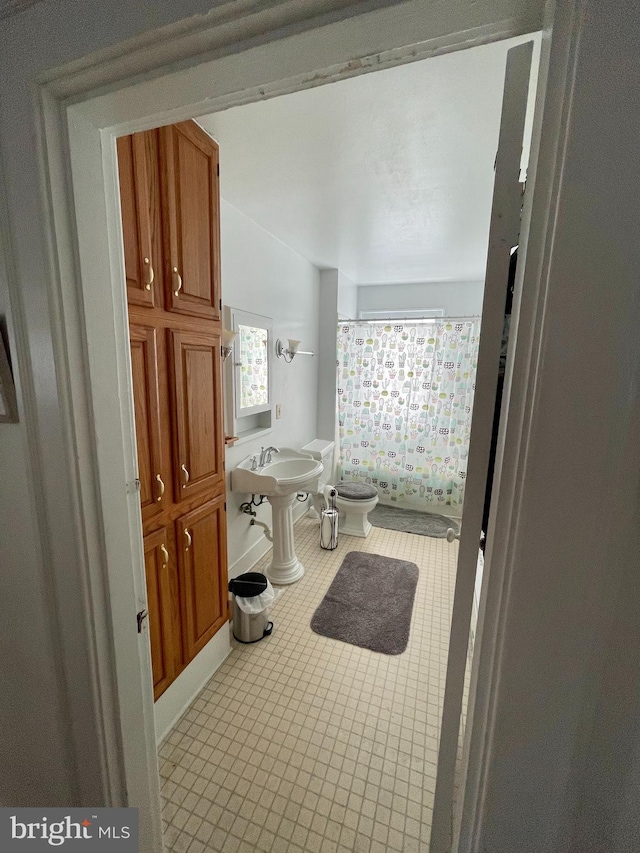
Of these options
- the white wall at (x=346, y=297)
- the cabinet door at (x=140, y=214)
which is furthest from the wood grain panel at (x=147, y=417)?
the white wall at (x=346, y=297)

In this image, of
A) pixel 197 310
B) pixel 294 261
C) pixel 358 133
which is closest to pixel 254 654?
pixel 197 310

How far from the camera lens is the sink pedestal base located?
2.35 meters

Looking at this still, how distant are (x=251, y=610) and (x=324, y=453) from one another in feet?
5.03

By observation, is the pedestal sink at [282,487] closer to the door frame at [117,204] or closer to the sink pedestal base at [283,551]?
the sink pedestal base at [283,551]

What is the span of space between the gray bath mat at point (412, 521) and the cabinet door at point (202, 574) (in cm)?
192

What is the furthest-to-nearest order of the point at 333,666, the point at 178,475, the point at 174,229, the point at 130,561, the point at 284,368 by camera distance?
the point at 284,368, the point at 333,666, the point at 178,475, the point at 174,229, the point at 130,561

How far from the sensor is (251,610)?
184 cm

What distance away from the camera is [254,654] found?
182 centimetres

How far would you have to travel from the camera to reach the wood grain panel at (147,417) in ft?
3.77

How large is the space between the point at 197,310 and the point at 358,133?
0.96 meters

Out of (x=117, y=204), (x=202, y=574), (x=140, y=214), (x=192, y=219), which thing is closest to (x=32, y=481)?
(x=117, y=204)

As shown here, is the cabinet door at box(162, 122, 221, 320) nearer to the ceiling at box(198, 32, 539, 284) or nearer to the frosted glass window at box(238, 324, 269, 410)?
the ceiling at box(198, 32, 539, 284)

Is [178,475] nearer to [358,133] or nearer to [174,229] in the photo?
[174,229]

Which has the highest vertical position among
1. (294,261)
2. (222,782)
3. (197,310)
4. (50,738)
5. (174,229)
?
(294,261)
